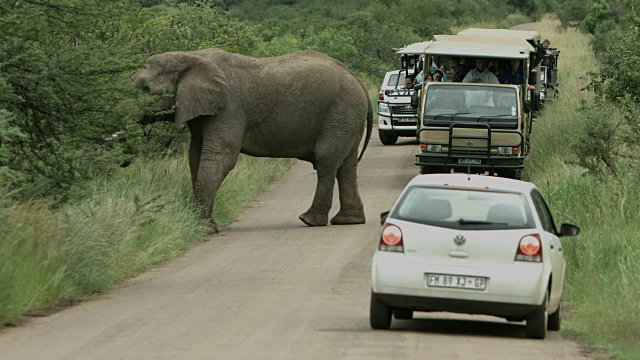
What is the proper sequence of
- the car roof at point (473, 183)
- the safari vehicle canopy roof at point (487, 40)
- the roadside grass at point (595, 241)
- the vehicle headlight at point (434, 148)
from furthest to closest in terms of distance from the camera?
1. the safari vehicle canopy roof at point (487, 40)
2. the vehicle headlight at point (434, 148)
3. the roadside grass at point (595, 241)
4. the car roof at point (473, 183)

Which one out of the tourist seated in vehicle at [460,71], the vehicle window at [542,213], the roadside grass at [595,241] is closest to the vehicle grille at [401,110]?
the roadside grass at [595,241]

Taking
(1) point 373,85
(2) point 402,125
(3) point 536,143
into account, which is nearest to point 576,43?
(1) point 373,85

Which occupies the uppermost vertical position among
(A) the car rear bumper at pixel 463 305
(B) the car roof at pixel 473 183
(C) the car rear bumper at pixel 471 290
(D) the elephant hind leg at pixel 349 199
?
(B) the car roof at pixel 473 183

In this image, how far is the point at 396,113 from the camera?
35.2m

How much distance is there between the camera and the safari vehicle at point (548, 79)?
3762cm

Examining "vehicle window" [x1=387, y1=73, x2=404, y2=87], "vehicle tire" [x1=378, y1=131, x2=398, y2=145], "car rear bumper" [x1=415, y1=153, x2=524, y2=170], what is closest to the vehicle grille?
"vehicle window" [x1=387, y1=73, x2=404, y2=87]

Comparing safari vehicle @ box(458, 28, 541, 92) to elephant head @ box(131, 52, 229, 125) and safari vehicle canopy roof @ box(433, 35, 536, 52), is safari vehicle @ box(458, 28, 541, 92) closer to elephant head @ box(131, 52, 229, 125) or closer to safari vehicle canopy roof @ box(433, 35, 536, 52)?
safari vehicle canopy roof @ box(433, 35, 536, 52)

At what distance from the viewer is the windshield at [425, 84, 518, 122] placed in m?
24.9

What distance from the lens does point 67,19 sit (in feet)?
53.2

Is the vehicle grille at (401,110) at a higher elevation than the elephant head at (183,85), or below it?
below

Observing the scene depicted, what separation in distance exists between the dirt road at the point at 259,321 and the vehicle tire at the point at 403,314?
0.07 meters

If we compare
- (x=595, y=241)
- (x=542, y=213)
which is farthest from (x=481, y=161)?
(x=542, y=213)

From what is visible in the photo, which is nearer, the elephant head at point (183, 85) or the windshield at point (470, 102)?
the elephant head at point (183, 85)

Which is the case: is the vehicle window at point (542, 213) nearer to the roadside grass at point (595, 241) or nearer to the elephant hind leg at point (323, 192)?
the roadside grass at point (595, 241)
